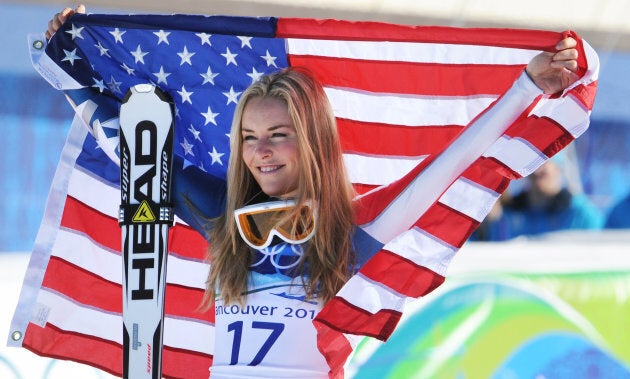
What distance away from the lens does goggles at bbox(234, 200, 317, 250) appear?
3.48 metres

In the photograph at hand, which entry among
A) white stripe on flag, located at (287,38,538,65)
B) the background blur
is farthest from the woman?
the background blur

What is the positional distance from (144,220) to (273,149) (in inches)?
19.5

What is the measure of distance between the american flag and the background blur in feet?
0.76

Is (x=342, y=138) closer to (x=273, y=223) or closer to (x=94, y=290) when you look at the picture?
(x=273, y=223)

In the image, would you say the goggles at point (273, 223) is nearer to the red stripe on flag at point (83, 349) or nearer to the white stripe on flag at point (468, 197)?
the white stripe on flag at point (468, 197)

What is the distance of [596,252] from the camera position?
4.95 m

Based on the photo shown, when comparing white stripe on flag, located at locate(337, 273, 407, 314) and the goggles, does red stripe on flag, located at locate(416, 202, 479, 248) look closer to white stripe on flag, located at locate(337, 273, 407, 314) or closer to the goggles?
white stripe on flag, located at locate(337, 273, 407, 314)

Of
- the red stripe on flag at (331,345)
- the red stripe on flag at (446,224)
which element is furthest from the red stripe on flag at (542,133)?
the red stripe on flag at (331,345)

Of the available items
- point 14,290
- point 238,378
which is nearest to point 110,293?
point 14,290

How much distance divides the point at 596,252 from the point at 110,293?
75.2 inches

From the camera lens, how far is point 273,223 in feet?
11.6

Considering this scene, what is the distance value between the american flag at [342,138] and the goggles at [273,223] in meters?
0.19

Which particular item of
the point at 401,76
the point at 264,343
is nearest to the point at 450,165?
the point at 401,76

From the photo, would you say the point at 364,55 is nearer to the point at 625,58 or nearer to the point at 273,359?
the point at 273,359
